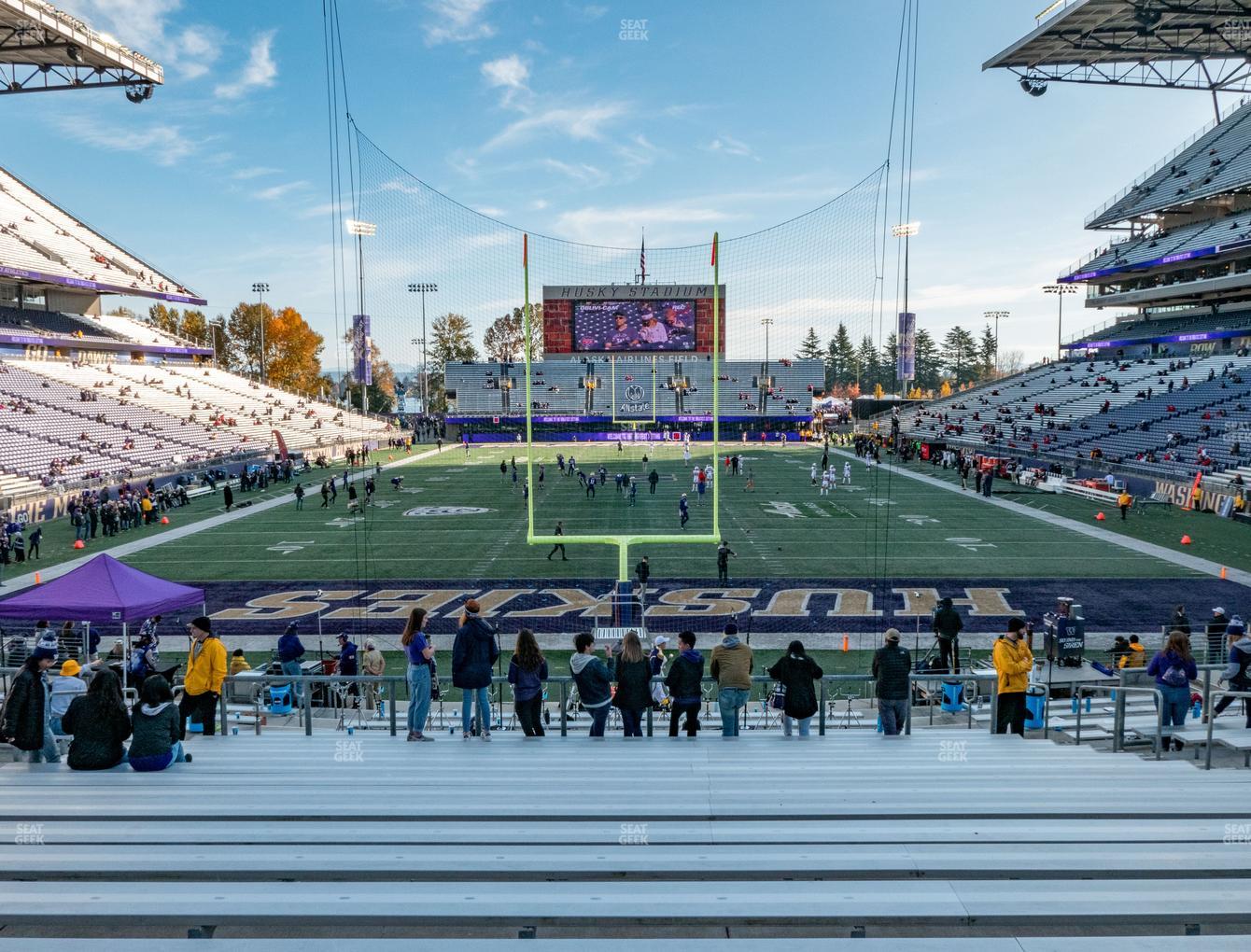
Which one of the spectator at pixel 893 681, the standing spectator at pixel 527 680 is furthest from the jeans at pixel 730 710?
the standing spectator at pixel 527 680

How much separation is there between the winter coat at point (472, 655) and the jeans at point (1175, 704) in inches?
223

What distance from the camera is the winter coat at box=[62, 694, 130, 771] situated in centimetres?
545

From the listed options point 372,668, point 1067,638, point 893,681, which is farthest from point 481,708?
point 1067,638

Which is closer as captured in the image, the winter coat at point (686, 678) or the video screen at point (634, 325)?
the winter coat at point (686, 678)

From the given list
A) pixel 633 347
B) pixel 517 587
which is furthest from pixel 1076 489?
pixel 517 587

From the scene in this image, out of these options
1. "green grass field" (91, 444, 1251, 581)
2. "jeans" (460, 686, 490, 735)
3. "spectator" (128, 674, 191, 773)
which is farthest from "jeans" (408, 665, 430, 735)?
"green grass field" (91, 444, 1251, 581)

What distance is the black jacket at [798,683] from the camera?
679 cm

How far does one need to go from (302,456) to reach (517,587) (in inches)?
1157

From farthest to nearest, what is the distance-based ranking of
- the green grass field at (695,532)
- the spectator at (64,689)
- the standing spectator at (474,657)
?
the green grass field at (695,532)
the standing spectator at (474,657)
the spectator at (64,689)

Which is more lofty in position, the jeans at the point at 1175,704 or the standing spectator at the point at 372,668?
the jeans at the point at 1175,704

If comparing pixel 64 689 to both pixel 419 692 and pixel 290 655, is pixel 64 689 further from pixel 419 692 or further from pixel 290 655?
pixel 290 655

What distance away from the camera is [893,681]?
709 cm

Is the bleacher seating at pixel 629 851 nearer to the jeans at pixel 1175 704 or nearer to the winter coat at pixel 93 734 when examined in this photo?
the winter coat at pixel 93 734

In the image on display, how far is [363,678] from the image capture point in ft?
24.1
